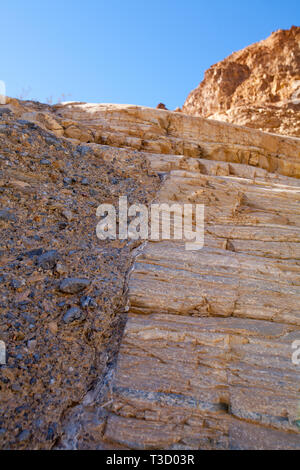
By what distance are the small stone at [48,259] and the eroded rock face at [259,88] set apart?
1458 cm

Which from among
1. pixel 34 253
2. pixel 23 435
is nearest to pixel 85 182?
pixel 34 253

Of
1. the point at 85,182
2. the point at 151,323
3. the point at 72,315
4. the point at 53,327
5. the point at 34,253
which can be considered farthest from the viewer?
the point at 85,182

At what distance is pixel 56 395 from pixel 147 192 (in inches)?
144

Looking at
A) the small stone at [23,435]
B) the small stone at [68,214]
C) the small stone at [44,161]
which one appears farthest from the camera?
the small stone at [44,161]

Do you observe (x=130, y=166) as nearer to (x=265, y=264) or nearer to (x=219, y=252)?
(x=219, y=252)

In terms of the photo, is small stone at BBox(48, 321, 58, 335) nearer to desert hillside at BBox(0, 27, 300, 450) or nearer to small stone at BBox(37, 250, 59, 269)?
desert hillside at BBox(0, 27, 300, 450)

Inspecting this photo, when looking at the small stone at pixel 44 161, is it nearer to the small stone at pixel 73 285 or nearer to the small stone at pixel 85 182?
the small stone at pixel 85 182

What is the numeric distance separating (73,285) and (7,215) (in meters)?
1.39

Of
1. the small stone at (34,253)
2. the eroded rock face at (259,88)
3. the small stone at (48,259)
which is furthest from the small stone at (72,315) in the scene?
the eroded rock face at (259,88)

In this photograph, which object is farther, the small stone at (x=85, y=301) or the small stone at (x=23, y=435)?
the small stone at (x=85, y=301)

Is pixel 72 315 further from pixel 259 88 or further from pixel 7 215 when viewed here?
pixel 259 88

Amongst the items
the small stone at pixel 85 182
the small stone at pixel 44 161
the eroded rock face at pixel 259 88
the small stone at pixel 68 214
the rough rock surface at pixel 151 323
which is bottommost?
the rough rock surface at pixel 151 323

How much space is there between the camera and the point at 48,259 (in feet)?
10.2

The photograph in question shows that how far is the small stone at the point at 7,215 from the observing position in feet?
11.1
